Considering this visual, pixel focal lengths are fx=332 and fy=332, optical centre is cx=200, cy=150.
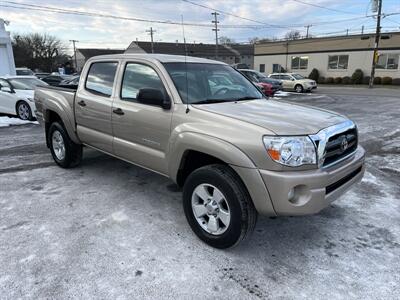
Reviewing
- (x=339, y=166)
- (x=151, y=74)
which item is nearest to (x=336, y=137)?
(x=339, y=166)

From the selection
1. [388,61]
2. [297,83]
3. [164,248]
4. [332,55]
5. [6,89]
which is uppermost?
[332,55]

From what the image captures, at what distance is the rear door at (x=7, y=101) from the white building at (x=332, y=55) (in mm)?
33328

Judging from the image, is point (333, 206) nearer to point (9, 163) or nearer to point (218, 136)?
point (218, 136)

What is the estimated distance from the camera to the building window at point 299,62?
39.6 metres

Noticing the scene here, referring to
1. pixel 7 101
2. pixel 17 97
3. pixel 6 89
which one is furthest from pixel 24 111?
pixel 6 89

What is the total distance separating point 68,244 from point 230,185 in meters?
1.72

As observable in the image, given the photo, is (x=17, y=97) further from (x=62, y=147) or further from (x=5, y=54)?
(x=5, y=54)

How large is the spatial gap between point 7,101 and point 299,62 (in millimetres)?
35935

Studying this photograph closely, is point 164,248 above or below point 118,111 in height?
below

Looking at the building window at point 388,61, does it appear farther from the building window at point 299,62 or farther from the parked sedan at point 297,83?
the parked sedan at point 297,83

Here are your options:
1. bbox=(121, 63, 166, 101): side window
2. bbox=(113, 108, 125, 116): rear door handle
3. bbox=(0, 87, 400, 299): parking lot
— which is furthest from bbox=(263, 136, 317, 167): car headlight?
bbox=(113, 108, 125, 116): rear door handle

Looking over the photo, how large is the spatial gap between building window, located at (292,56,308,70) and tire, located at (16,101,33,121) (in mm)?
35350

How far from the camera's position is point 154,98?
3.43 m

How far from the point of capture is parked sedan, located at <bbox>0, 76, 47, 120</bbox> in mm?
10336
